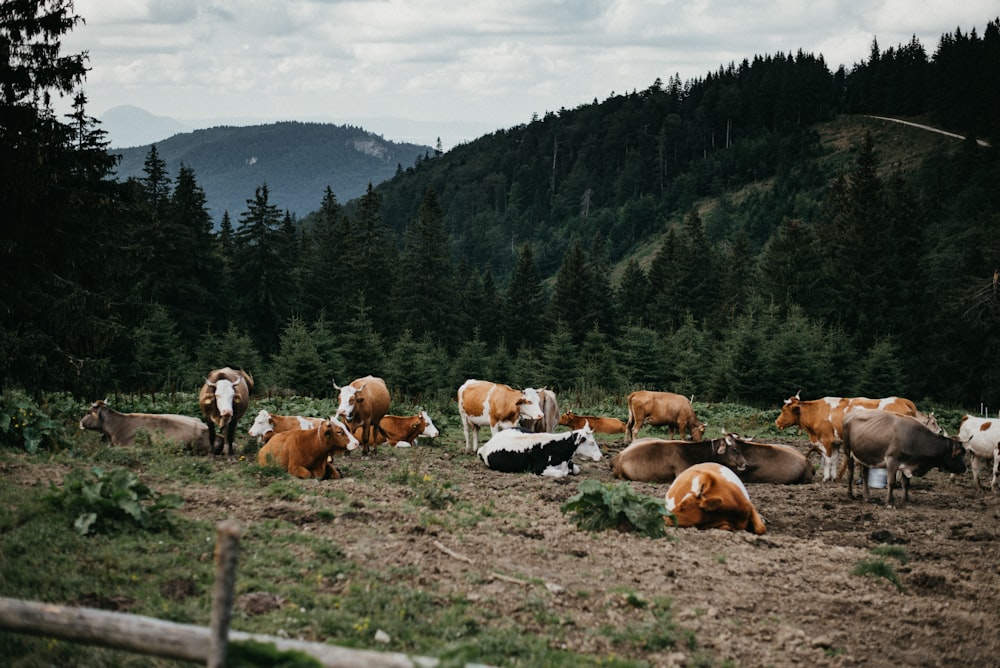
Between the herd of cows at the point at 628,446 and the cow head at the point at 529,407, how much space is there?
0.02 m

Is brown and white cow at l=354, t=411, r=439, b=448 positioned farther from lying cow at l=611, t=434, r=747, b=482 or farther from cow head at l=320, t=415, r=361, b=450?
lying cow at l=611, t=434, r=747, b=482

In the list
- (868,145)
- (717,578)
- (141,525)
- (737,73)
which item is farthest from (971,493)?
(737,73)

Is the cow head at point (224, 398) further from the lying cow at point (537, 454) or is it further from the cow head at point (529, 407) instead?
the cow head at point (529, 407)

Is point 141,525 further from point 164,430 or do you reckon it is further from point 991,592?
point 991,592

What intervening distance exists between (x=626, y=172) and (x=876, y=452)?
5692 inches

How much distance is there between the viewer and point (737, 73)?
18512 cm

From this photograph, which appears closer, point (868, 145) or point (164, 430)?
point (164, 430)

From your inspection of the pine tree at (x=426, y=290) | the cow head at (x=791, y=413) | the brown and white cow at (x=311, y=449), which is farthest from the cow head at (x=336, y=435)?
the pine tree at (x=426, y=290)

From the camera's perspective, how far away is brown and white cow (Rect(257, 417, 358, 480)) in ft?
43.5

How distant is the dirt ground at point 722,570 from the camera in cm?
695

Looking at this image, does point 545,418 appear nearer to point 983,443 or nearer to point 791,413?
point 791,413

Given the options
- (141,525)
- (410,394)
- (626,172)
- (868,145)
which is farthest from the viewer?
(626,172)

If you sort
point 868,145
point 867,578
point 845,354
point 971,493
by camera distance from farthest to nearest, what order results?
point 868,145
point 845,354
point 971,493
point 867,578

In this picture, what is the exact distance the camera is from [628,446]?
1620 centimetres
